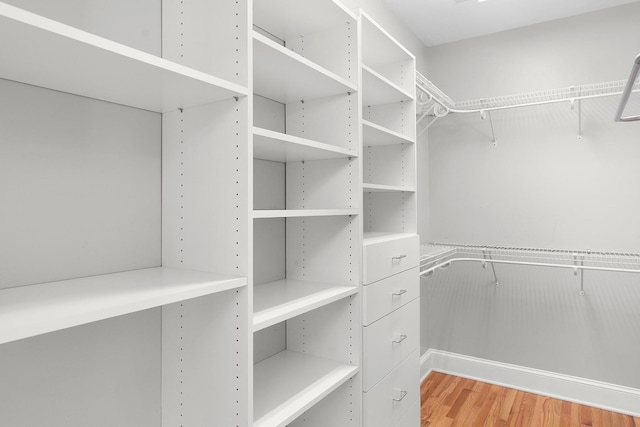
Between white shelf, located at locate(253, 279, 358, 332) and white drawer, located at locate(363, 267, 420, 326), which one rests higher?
white shelf, located at locate(253, 279, 358, 332)

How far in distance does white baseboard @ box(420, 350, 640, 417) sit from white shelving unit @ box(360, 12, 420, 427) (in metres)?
1.10

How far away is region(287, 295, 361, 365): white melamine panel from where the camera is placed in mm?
1440

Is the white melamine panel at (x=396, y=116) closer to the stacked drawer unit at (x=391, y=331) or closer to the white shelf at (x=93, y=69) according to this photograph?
the stacked drawer unit at (x=391, y=331)

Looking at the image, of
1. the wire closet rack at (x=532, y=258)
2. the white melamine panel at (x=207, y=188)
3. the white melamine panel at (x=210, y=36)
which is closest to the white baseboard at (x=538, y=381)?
the wire closet rack at (x=532, y=258)

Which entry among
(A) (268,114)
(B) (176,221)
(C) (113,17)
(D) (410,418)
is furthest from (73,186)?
(D) (410,418)

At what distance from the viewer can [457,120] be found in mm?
2930

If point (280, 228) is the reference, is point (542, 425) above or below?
below

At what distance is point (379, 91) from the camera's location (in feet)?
6.14

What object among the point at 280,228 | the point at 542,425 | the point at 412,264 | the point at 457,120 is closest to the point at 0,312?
the point at 280,228

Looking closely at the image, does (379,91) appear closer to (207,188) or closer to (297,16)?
(297,16)

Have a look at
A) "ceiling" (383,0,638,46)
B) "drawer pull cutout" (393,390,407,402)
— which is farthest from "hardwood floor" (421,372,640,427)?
"ceiling" (383,0,638,46)

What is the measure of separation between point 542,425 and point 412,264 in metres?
1.35

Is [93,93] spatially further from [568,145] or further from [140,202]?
[568,145]

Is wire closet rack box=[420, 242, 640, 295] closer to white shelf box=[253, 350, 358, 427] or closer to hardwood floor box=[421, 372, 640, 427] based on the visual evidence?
hardwood floor box=[421, 372, 640, 427]
